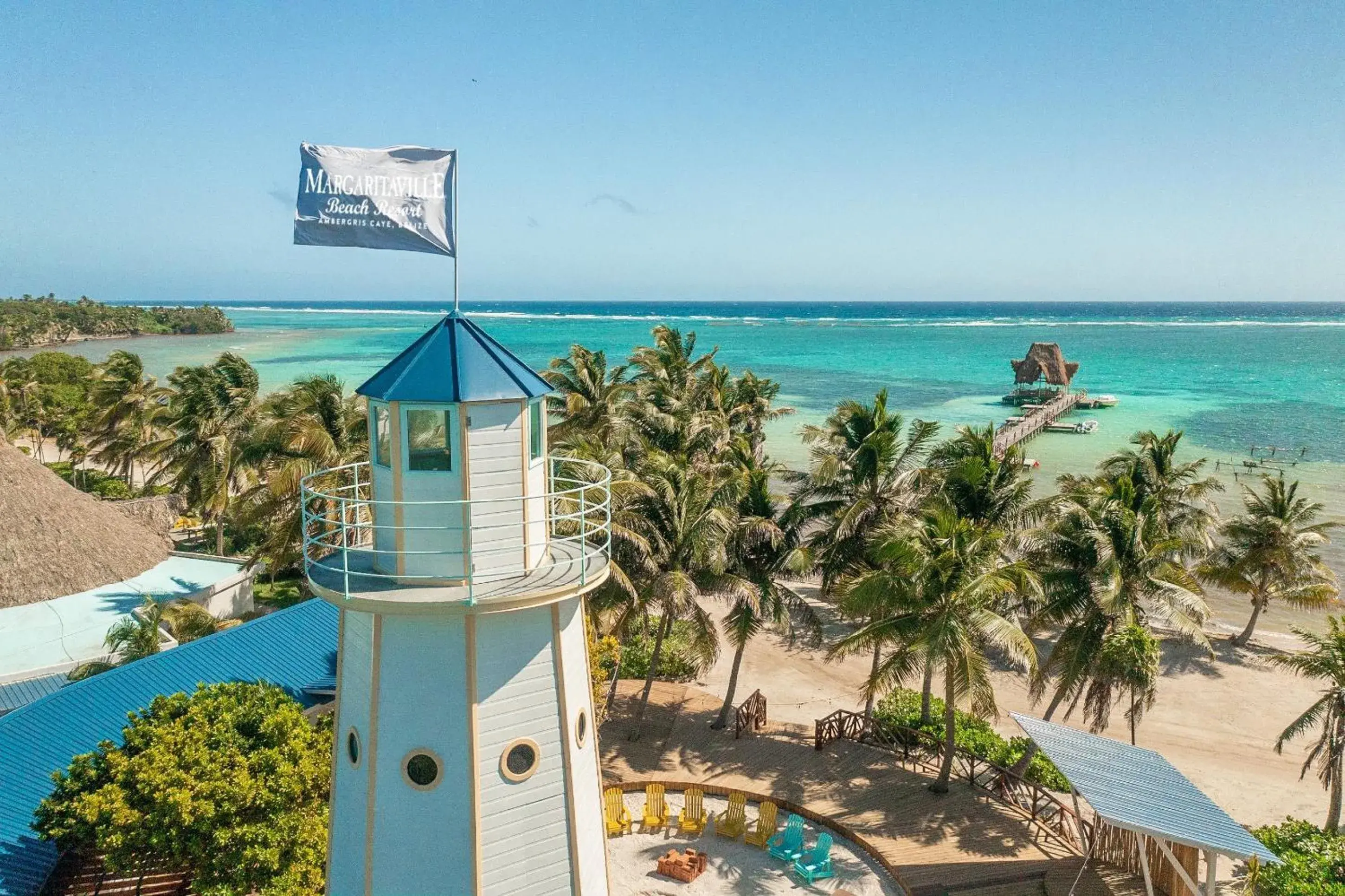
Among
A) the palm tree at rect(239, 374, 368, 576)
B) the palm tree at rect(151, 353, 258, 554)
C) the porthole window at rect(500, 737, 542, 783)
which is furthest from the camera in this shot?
the palm tree at rect(151, 353, 258, 554)

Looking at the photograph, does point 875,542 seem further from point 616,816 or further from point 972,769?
point 616,816

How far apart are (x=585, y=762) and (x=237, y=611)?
2051cm

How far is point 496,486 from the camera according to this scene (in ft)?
27.2

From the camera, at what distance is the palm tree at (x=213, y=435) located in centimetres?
3020

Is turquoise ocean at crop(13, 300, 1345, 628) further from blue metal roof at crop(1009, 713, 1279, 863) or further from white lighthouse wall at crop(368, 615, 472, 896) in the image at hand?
white lighthouse wall at crop(368, 615, 472, 896)

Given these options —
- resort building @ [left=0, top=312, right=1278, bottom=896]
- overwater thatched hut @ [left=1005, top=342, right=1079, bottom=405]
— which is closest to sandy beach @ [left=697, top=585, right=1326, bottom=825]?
resort building @ [left=0, top=312, right=1278, bottom=896]

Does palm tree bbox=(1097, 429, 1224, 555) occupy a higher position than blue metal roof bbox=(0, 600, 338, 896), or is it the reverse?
palm tree bbox=(1097, 429, 1224, 555)

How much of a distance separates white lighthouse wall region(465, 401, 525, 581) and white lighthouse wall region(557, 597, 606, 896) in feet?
2.96

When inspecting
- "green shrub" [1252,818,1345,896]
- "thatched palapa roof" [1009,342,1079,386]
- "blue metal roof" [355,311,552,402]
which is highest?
"blue metal roof" [355,311,552,402]

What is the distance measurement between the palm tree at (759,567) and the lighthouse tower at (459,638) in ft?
35.8

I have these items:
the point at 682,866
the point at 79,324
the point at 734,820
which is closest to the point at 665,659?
the point at 734,820

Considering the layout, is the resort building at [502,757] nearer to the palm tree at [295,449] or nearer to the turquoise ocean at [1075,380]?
the palm tree at [295,449]

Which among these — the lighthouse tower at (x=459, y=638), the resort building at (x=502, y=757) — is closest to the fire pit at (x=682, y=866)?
the resort building at (x=502, y=757)

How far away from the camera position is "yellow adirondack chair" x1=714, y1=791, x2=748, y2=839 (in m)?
16.3
